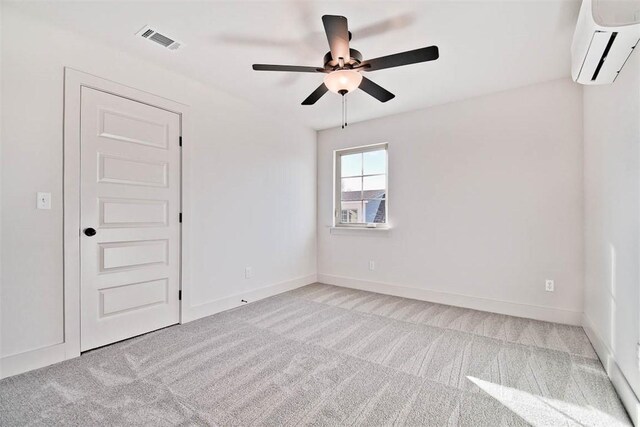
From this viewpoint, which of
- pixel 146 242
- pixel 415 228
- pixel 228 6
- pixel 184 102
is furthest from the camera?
pixel 415 228

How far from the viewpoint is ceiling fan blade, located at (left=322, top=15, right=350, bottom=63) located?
1673 millimetres

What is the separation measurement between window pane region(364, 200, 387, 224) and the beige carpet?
158 centimetres

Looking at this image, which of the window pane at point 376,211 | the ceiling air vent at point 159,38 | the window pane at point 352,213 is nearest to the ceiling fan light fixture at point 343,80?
the ceiling air vent at point 159,38

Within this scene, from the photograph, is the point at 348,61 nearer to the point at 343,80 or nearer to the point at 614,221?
the point at 343,80

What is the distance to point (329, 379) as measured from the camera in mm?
1896

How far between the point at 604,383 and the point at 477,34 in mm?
2472

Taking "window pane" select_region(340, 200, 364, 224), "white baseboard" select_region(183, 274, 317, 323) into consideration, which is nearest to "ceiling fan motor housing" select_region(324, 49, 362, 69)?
"window pane" select_region(340, 200, 364, 224)

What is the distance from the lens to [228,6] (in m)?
1.91

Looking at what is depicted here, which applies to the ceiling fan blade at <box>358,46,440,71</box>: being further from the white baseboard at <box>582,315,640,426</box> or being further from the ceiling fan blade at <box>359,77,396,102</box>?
the white baseboard at <box>582,315,640,426</box>

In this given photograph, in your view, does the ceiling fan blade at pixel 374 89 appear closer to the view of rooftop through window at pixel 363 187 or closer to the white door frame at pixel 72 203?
the view of rooftop through window at pixel 363 187

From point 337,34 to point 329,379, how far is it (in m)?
2.15

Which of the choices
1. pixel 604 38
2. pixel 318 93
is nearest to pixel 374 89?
pixel 318 93

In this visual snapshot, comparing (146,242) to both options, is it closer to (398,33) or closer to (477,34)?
(398,33)

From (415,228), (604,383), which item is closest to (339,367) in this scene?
(604,383)
